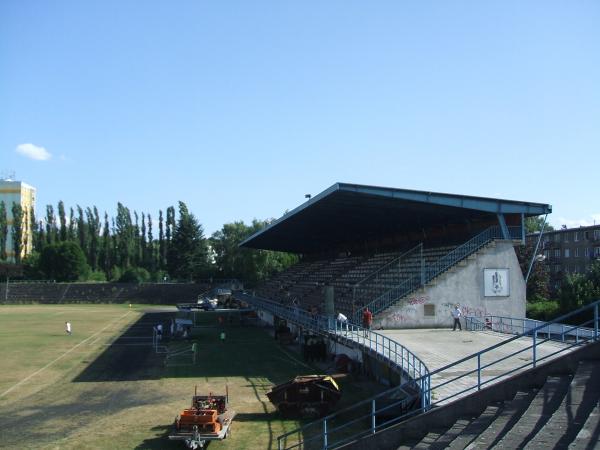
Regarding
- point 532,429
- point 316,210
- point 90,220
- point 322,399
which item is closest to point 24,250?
point 90,220

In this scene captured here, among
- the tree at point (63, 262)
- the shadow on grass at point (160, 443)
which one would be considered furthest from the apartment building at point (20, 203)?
the shadow on grass at point (160, 443)

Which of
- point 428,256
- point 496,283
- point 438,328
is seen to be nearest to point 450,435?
point 438,328

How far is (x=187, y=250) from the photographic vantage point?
111m

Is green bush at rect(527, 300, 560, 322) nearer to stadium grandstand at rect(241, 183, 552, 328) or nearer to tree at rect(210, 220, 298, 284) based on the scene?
stadium grandstand at rect(241, 183, 552, 328)

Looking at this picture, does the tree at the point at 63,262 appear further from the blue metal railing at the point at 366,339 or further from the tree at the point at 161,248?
the blue metal railing at the point at 366,339

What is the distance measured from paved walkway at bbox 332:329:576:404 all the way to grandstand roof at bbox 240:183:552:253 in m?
6.64

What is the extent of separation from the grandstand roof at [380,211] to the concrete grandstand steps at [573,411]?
65.6 ft

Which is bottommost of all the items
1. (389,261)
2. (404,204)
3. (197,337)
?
(197,337)

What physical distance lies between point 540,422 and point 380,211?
2794cm

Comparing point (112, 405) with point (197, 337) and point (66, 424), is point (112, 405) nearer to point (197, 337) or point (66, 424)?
point (66, 424)

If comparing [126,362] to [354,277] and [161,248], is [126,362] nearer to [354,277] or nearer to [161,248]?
[354,277]

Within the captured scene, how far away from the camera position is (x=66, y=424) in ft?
62.0

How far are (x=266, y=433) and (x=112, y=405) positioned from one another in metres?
6.83

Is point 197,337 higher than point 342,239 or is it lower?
lower
